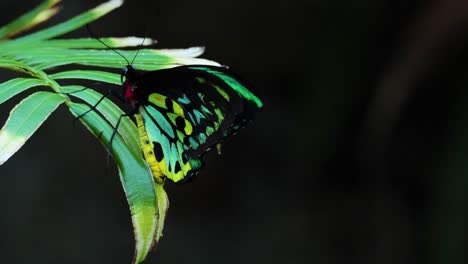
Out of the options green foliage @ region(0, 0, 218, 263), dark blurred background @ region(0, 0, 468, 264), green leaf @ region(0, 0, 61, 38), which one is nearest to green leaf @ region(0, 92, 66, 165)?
green foliage @ region(0, 0, 218, 263)

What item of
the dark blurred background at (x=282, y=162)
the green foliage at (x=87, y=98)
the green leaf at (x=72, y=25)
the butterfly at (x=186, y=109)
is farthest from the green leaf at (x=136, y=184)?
the dark blurred background at (x=282, y=162)

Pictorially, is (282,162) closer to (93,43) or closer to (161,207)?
(93,43)

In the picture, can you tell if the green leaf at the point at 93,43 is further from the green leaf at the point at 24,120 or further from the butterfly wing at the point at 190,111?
the green leaf at the point at 24,120

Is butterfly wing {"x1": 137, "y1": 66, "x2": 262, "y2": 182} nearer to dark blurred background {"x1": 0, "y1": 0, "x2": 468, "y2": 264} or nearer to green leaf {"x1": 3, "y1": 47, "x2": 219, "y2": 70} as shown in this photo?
green leaf {"x1": 3, "y1": 47, "x2": 219, "y2": 70}

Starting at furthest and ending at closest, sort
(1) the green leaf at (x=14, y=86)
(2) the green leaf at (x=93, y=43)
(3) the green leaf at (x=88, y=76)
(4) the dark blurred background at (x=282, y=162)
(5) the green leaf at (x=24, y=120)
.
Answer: (4) the dark blurred background at (x=282, y=162)
(2) the green leaf at (x=93, y=43)
(3) the green leaf at (x=88, y=76)
(1) the green leaf at (x=14, y=86)
(5) the green leaf at (x=24, y=120)

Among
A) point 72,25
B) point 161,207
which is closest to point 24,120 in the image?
point 161,207

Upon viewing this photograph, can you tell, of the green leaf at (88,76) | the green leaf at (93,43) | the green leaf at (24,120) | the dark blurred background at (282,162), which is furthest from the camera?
the dark blurred background at (282,162)
